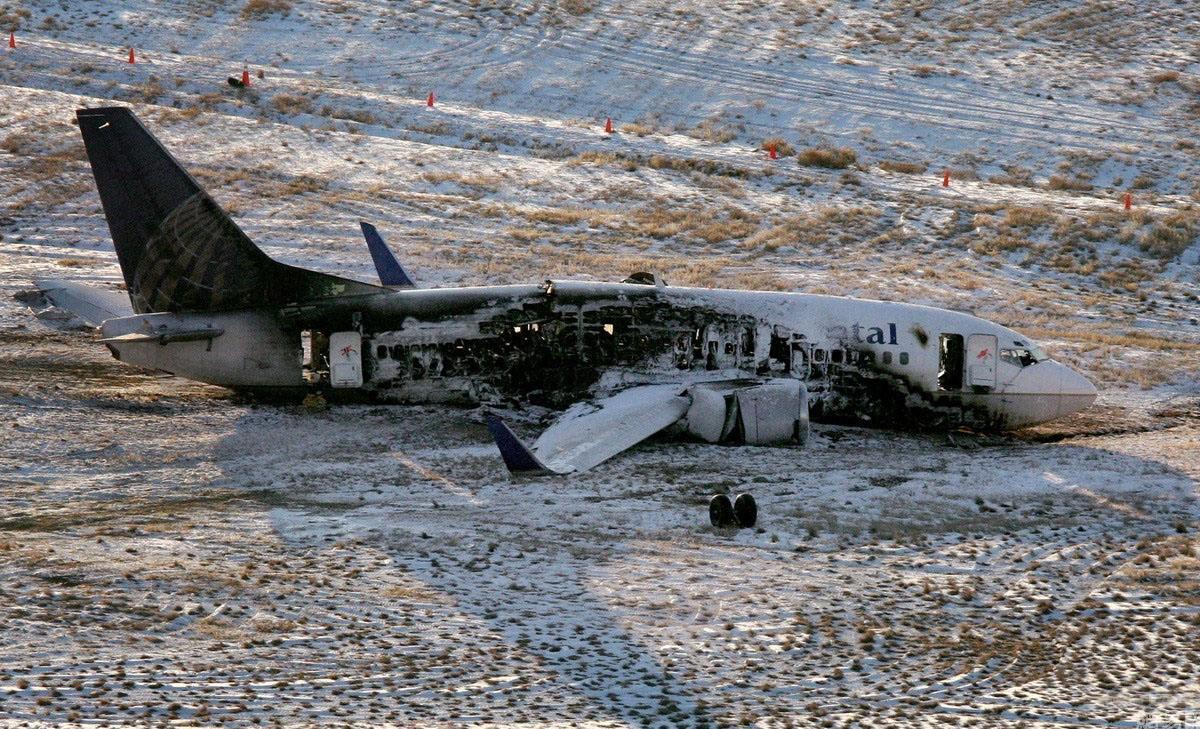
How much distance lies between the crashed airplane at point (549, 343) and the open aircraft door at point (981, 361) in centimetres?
3

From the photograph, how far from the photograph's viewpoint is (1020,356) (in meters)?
30.1

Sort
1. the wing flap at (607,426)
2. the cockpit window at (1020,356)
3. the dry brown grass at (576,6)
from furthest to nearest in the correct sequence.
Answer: the dry brown grass at (576,6) < the cockpit window at (1020,356) < the wing flap at (607,426)

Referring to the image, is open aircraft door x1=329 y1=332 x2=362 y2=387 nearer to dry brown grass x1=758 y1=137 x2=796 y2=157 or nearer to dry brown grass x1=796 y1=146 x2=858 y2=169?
dry brown grass x1=796 y1=146 x2=858 y2=169

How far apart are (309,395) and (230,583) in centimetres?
941

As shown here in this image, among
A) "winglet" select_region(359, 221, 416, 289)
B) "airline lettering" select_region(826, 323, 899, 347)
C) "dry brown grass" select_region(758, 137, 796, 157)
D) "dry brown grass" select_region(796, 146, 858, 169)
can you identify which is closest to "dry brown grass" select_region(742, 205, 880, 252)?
"dry brown grass" select_region(796, 146, 858, 169)

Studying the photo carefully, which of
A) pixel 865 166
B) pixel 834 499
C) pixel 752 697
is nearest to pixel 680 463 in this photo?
pixel 834 499

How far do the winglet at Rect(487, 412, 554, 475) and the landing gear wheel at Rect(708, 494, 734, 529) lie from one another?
10.9 feet

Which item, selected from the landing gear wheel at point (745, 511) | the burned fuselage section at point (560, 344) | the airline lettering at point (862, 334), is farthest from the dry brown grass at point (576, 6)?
the landing gear wheel at point (745, 511)

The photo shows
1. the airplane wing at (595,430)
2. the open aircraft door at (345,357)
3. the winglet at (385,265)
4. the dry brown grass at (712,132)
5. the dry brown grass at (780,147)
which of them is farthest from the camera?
the dry brown grass at (712,132)

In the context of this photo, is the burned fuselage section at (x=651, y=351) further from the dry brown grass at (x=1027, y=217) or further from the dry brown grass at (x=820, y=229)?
the dry brown grass at (x=1027, y=217)

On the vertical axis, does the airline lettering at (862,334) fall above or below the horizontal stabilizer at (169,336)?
below

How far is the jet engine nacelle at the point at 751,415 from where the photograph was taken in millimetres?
28375

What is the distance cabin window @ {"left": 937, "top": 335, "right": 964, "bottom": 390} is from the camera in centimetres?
3003

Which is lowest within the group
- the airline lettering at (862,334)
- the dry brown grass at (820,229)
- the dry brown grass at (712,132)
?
the airline lettering at (862,334)
